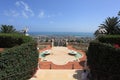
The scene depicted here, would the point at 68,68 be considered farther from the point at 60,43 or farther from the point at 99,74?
the point at 60,43

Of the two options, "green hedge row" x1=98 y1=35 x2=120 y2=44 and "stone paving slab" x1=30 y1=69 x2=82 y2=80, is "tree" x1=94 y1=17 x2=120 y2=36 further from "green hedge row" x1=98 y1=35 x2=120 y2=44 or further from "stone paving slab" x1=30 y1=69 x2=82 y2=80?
"stone paving slab" x1=30 y1=69 x2=82 y2=80

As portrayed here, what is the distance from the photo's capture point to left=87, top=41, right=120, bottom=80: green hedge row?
13.4 metres

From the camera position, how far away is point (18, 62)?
50.1 ft

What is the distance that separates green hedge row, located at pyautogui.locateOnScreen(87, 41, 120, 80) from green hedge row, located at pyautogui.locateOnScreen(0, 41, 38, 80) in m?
5.19

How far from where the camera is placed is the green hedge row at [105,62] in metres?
13.4

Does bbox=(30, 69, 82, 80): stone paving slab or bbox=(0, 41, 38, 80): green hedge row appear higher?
bbox=(0, 41, 38, 80): green hedge row

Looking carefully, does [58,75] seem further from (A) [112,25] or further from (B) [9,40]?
(A) [112,25]

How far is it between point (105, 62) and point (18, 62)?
6283 millimetres

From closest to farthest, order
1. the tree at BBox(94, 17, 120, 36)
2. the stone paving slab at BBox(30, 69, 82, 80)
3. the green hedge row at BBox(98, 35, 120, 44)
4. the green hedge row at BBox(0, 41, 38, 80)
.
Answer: the green hedge row at BBox(0, 41, 38, 80)
the stone paving slab at BBox(30, 69, 82, 80)
the green hedge row at BBox(98, 35, 120, 44)
the tree at BBox(94, 17, 120, 36)

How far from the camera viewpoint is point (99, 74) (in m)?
15.3

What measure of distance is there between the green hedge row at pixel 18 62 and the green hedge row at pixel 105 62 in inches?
204

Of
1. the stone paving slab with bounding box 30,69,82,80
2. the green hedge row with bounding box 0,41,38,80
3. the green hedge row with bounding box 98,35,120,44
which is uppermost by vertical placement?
the green hedge row with bounding box 98,35,120,44

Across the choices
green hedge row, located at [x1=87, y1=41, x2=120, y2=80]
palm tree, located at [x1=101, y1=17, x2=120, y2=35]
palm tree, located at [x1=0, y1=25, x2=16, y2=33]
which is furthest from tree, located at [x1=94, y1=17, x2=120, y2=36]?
green hedge row, located at [x1=87, y1=41, x2=120, y2=80]

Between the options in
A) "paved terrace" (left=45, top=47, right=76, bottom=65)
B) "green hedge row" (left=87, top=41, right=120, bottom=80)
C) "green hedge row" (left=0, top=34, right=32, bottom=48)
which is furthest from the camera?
"green hedge row" (left=0, top=34, right=32, bottom=48)
